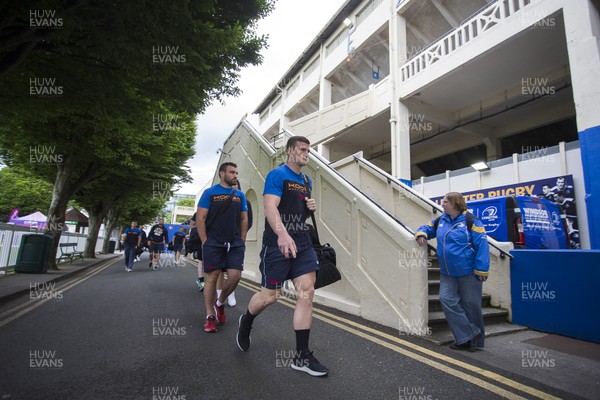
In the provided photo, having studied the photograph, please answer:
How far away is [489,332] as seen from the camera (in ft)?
13.9

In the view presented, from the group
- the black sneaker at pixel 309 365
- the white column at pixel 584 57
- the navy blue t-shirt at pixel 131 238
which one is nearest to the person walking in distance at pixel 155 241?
the navy blue t-shirt at pixel 131 238

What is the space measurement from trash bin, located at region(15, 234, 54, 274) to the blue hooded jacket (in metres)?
11.6

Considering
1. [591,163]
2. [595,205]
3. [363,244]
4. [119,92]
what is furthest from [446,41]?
[119,92]

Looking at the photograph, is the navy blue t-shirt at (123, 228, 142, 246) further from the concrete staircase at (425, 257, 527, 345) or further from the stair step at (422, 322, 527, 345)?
the stair step at (422, 322, 527, 345)

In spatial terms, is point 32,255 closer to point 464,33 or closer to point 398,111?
point 398,111

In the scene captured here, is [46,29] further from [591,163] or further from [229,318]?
[591,163]

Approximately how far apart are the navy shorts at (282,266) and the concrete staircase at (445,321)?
2.14m

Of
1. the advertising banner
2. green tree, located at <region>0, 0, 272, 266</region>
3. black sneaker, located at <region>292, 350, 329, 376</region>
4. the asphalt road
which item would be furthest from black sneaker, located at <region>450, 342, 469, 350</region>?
green tree, located at <region>0, 0, 272, 266</region>

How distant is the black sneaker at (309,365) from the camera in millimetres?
2711

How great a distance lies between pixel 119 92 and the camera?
20.6 ft

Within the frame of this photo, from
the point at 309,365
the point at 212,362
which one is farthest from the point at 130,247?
Result: the point at 309,365

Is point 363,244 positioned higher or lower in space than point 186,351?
higher

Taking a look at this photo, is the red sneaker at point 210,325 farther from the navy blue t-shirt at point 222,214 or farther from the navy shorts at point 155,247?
the navy shorts at point 155,247

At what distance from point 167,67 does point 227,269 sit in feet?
12.6
